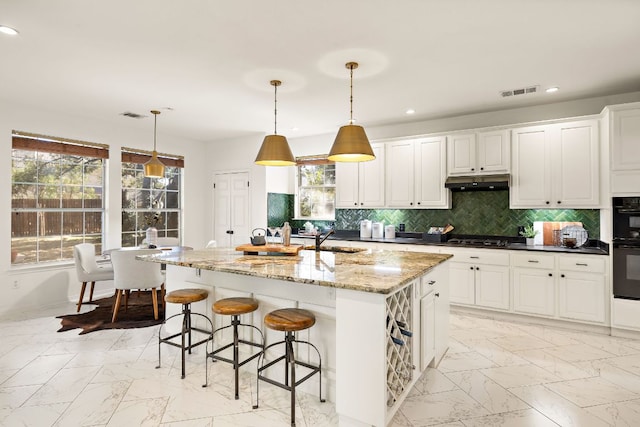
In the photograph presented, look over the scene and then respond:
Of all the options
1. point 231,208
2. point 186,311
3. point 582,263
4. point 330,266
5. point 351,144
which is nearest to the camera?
point 330,266

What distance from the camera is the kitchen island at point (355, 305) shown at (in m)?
2.11

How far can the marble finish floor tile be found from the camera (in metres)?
2.40

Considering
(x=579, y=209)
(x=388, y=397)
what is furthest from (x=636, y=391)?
(x=579, y=209)

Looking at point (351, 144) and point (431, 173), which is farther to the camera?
point (431, 173)

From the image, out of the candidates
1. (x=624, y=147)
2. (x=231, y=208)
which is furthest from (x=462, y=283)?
(x=231, y=208)

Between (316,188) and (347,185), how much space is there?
995 mm

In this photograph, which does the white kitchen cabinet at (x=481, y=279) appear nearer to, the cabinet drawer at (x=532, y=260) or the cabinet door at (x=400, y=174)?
the cabinet drawer at (x=532, y=260)

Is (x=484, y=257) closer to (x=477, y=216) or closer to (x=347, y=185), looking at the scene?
(x=477, y=216)

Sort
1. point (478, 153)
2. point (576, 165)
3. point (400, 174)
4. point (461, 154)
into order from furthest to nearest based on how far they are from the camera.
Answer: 1. point (400, 174)
2. point (461, 154)
3. point (478, 153)
4. point (576, 165)

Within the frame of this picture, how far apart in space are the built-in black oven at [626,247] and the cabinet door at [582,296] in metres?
0.15

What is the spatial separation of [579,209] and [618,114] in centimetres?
120

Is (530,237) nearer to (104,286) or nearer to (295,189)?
(295,189)

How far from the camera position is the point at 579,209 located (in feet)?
14.8

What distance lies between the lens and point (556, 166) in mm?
4375
